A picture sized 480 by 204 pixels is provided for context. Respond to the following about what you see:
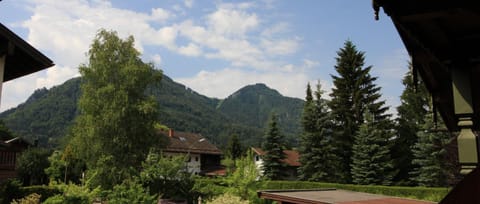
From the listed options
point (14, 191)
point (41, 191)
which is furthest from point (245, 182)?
point (14, 191)

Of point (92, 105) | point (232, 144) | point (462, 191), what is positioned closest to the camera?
point (462, 191)

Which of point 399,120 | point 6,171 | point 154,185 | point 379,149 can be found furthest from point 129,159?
point 399,120

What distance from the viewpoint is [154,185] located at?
73.2 feet

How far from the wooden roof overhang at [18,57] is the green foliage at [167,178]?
1189 cm

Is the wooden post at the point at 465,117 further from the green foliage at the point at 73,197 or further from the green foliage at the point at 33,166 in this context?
the green foliage at the point at 33,166

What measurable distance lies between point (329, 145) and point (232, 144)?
22663 millimetres

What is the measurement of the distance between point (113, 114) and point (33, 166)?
14.1 meters

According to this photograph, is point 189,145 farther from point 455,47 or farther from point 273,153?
point 455,47

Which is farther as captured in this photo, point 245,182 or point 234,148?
point 234,148

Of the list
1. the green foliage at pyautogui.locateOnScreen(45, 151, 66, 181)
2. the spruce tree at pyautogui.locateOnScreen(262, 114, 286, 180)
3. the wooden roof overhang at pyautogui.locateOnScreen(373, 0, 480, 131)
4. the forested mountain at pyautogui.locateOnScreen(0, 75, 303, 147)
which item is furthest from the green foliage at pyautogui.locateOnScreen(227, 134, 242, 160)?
the wooden roof overhang at pyautogui.locateOnScreen(373, 0, 480, 131)

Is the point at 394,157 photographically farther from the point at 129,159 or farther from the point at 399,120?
the point at 129,159

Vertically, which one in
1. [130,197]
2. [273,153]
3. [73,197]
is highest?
[273,153]

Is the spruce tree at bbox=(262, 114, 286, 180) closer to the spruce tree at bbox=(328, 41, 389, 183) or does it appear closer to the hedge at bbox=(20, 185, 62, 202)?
the spruce tree at bbox=(328, 41, 389, 183)

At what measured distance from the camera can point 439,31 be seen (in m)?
2.69
